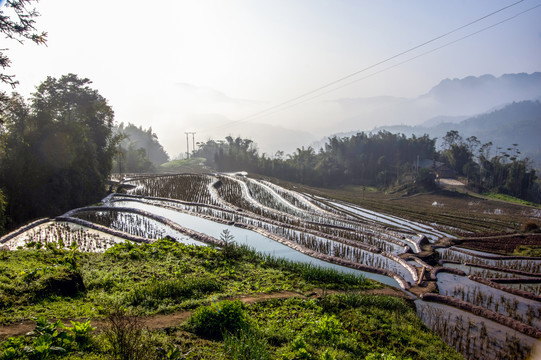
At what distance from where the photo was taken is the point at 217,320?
6875 mm

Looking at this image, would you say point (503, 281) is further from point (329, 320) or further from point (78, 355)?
point (78, 355)

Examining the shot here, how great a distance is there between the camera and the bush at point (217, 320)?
679 centimetres

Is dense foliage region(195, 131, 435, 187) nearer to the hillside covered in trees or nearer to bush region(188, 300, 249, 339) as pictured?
the hillside covered in trees

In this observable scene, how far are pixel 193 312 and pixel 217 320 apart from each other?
100cm

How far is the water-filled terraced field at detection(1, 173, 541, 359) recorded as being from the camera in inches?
378

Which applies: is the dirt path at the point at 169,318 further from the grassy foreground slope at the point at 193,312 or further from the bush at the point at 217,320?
the bush at the point at 217,320

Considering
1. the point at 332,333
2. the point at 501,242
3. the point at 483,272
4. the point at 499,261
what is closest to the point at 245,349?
the point at 332,333

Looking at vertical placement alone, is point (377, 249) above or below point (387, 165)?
below

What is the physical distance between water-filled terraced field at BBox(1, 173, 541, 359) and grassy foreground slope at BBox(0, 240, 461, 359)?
1645mm

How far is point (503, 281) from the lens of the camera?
1366cm

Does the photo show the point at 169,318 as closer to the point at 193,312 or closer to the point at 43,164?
the point at 193,312

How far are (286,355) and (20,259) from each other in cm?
917

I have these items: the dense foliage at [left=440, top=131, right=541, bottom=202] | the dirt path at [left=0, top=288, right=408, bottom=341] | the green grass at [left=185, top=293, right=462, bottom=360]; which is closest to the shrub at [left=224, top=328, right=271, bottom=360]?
the green grass at [left=185, top=293, right=462, bottom=360]

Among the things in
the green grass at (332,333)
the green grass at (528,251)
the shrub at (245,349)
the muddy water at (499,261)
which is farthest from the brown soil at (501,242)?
the shrub at (245,349)
